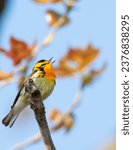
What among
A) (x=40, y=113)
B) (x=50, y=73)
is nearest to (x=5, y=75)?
(x=50, y=73)

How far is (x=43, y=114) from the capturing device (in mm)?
1815

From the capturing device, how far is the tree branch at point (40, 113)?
67.5 inches

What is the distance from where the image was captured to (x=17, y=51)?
2.79 metres

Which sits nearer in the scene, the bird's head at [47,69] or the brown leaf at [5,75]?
the brown leaf at [5,75]

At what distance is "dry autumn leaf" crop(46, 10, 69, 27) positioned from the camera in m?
2.62

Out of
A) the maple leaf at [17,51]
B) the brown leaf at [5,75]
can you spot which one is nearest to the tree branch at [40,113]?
the brown leaf at [5,75]

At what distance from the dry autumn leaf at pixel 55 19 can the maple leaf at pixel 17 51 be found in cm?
18

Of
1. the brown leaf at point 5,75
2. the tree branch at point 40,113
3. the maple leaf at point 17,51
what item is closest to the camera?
the tree branch at point 40,113

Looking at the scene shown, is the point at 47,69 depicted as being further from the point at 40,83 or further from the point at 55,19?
the point at 55,19

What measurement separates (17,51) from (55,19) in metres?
0.30

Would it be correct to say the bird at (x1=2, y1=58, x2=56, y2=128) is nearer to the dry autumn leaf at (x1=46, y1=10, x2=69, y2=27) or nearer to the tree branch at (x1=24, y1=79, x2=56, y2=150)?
the dry autumn leaf at (x1=46, y1=10, x2=69, y2=27)

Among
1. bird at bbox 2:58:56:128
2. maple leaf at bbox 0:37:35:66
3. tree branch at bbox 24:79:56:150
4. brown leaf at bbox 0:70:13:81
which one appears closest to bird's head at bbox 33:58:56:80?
bird at bbox 2:58:56:128

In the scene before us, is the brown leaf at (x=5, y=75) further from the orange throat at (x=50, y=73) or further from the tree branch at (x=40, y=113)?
the tree branch at (x=40, y=113)

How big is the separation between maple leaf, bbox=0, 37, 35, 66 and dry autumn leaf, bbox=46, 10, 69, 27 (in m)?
0.18
